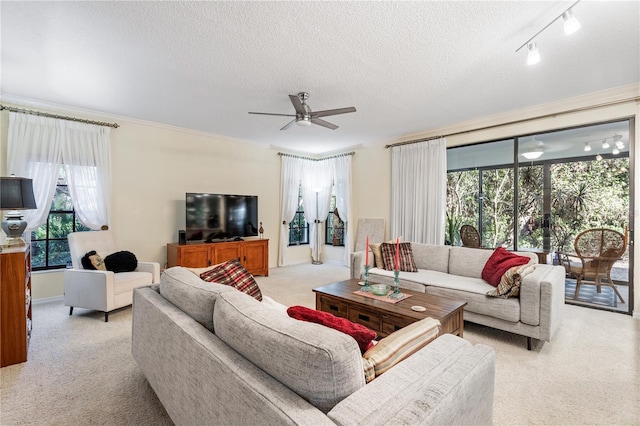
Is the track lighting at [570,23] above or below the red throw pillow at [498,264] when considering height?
above

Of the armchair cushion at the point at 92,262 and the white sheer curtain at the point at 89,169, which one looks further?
the white sheer curtain at the point at 89,169

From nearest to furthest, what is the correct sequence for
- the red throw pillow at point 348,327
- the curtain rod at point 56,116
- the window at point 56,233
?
1. the red throw pillow at point 348,327
2. the curtain rod at point 56,116
3. the window at point 56,233

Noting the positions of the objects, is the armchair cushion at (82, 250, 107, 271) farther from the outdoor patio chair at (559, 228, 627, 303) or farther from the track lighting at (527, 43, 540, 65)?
the outdoor patio chair at (559, 228, 627, 303)

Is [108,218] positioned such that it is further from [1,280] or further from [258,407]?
[258,407]

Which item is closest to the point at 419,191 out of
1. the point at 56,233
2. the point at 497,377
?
the point at 497,377

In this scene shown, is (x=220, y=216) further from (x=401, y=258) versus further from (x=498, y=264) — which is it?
(x=498, y=264)

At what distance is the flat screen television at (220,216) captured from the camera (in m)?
4.73

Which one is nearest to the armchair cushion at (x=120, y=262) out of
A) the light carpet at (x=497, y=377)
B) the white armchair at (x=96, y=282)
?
the white armchair at (x=96, y=282)

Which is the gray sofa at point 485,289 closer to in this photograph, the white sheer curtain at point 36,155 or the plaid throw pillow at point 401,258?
the plaid throw pillow at point 401,258

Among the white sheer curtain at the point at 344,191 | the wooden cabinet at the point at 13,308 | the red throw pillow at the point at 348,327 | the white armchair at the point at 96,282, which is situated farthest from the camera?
the white sheer curtain at the point at 344,191

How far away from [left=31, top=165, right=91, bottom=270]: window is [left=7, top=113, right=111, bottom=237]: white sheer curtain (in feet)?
0.56

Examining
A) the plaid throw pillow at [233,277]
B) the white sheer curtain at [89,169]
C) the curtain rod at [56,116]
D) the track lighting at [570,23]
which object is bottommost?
the plaid throw pillow at [233,277]

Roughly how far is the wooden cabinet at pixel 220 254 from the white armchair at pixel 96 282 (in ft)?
2.54

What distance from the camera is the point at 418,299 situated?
104 inches
